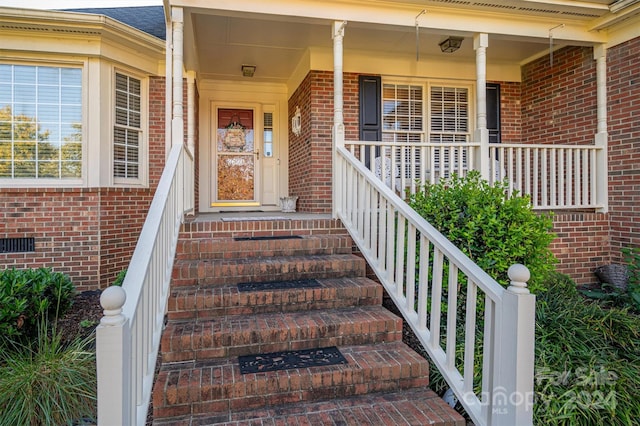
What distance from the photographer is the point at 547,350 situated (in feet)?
9.23

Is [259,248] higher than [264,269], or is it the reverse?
[259,248]

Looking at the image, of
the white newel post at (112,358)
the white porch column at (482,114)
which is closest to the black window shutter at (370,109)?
the white porch column at (482,114)

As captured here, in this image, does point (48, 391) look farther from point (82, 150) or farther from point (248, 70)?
point (248, 70)

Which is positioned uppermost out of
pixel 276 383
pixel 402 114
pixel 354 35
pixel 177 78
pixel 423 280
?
pixel 354 35

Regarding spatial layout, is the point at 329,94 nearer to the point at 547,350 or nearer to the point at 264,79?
the point at 264,79

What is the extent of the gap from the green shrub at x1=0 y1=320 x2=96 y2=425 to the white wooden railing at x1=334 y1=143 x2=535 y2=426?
7.13ft

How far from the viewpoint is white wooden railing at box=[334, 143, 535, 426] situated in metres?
1.76

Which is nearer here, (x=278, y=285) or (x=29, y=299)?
(x=278, y=285)

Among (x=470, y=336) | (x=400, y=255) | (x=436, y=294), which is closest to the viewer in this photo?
(x=470, y=336)

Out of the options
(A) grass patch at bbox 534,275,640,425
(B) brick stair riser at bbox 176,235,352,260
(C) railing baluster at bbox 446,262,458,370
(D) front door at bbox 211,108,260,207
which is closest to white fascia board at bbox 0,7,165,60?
(D) front door at bbox 211,108,260,207

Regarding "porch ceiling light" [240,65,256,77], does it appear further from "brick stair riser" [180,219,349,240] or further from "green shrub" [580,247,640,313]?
"green shrub" [580,247,640,313]

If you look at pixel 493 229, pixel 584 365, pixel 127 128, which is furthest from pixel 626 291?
pixel 127 128

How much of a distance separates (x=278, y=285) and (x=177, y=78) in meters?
2.34

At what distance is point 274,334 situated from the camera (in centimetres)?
257
